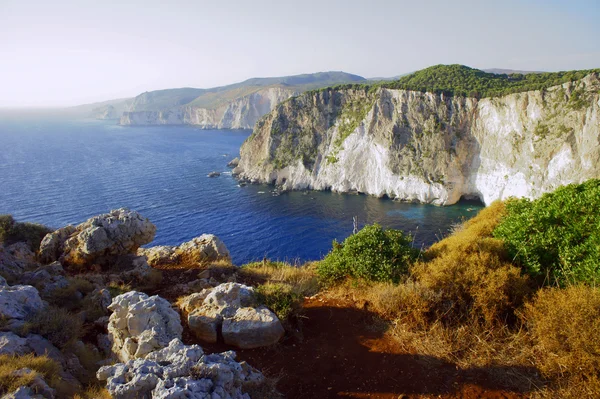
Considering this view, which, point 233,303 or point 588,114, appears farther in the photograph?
point 588,114

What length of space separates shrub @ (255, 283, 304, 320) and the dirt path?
522 millimetres

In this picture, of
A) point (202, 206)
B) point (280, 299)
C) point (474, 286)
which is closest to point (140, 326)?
point (280, 299)

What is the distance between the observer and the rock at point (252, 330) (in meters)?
7.20

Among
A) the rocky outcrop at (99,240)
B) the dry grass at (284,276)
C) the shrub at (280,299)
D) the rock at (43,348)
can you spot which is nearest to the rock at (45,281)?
the rocky outcrop at (99,240)

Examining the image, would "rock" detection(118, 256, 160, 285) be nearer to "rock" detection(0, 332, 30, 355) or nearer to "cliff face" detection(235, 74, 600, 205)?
"rock" detection(0, 332, 30, 355)

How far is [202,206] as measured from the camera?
58.4 metres

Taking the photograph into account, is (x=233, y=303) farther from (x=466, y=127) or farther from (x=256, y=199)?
(x=466, y=127)

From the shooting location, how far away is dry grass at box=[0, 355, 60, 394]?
450 centimetres

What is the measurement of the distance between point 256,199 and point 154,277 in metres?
52.3

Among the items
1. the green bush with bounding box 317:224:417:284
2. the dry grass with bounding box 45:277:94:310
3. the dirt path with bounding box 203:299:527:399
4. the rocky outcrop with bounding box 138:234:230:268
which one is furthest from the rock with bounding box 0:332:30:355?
the rocky outcrop with bounding box 138:234:230:268

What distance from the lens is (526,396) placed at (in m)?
5.68

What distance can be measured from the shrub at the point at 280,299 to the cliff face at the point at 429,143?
46.9m

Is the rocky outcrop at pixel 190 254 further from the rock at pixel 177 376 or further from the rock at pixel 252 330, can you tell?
the rock at pixel 177 376

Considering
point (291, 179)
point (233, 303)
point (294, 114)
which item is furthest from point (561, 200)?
point (294, 114)
